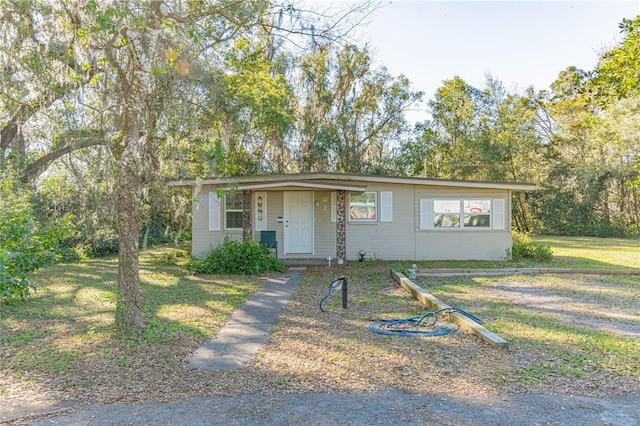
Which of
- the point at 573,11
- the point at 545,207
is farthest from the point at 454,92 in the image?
the point at 573,11

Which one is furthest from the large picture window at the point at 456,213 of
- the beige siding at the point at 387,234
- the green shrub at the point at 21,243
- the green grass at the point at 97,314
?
the green shrub at the point at 21,243

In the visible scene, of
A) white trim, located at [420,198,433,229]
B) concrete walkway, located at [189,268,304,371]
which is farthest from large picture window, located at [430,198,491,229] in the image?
concrete walkway, located at [189,268,304,371]

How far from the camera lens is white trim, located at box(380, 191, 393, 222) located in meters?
13.0

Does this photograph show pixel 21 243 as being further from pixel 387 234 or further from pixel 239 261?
pixel 387 234

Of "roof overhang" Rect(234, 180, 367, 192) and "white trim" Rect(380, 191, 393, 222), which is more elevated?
"roof overhang" Rect(234, 180, 367, 192)

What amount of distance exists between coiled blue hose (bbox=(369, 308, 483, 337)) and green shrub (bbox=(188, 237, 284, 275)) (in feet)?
17.4

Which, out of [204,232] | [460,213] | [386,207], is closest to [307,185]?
[386,207]

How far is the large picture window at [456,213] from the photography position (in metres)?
13.0

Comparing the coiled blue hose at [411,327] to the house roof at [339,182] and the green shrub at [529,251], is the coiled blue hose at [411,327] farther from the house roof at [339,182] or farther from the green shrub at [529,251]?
the green shrub at [529,251]

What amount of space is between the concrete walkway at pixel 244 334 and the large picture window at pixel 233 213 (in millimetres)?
4911

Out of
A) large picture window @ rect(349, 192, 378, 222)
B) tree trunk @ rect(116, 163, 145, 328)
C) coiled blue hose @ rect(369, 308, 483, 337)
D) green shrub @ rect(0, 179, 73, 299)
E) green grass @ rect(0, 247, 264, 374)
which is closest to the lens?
green grass @ rect(0, 247, 264, 374)

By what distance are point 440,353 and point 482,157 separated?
22.6m

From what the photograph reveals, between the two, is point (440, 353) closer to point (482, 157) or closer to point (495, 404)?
point (495, 404)

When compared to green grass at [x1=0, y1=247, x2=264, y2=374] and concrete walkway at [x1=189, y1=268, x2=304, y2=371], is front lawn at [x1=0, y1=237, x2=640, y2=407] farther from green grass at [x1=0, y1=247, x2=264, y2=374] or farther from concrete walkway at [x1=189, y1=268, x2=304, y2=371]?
concrete walkway at [x1=189, y1=268, x2=304, y2=371]
